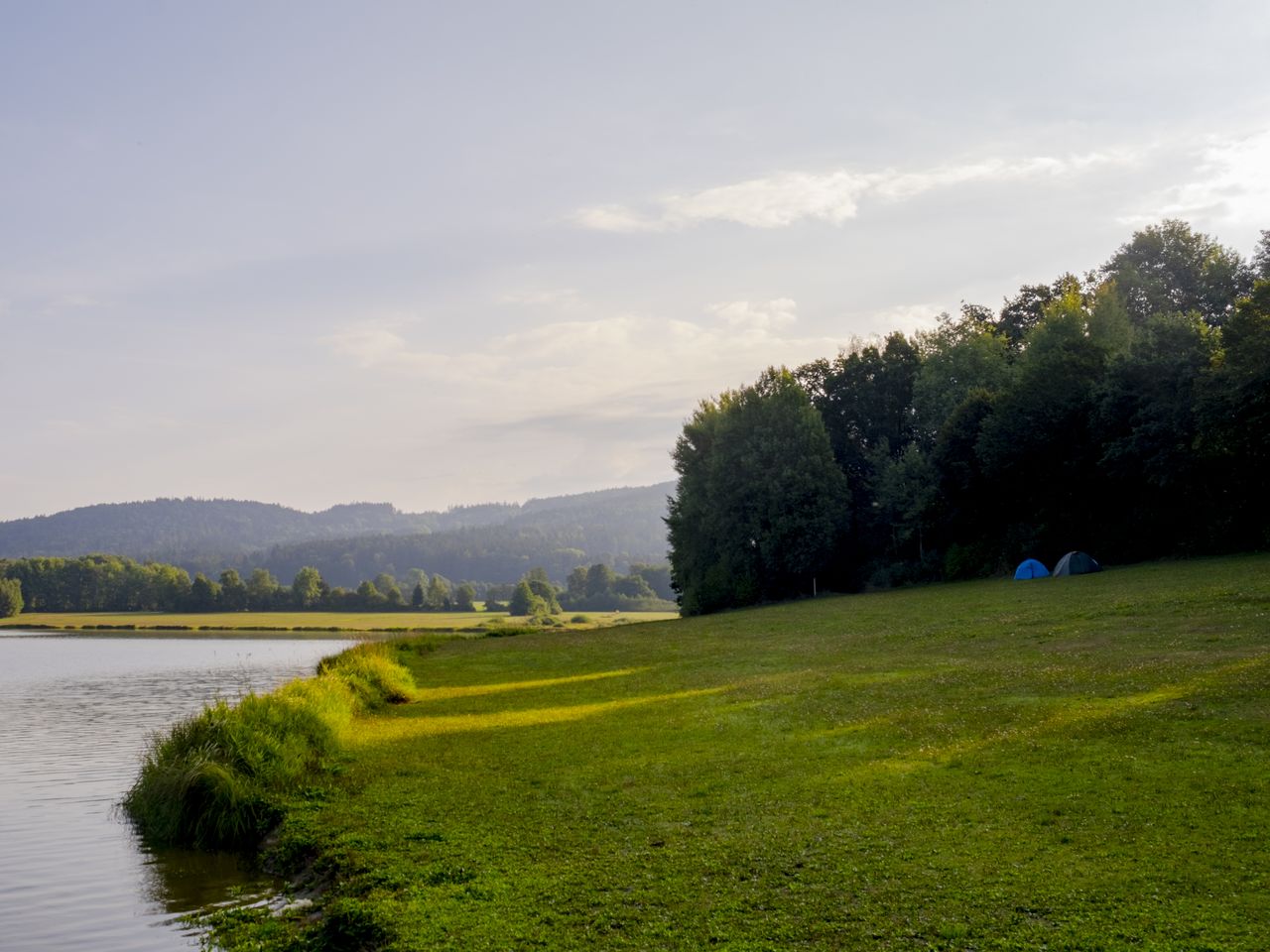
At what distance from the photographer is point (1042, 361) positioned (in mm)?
57000

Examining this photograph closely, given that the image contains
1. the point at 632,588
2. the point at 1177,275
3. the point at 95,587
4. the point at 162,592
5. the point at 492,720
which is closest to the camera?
the point at 492,720

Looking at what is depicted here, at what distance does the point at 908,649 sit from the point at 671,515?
160 ft

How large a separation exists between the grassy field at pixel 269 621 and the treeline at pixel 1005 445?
46.2 metres

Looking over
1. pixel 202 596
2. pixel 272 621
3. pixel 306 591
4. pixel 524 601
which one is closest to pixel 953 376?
pixel 524 601

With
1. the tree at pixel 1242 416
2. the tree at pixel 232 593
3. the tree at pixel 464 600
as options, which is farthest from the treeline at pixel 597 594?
the tree at pixel 1242 416

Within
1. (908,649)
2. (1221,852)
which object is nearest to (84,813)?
(1221,852)

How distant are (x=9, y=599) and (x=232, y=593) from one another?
29.8 m

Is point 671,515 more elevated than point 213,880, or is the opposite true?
point 671,515

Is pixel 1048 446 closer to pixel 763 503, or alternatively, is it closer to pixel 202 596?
pixel 763 503

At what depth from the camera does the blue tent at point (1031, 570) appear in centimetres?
5144

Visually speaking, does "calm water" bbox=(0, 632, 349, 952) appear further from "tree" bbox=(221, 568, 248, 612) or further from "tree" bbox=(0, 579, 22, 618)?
"tree" bbox=(221, 568, 248, 612)

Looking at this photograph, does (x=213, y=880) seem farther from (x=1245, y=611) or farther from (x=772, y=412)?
(x=772, y=412)

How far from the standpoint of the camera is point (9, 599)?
14150 cm

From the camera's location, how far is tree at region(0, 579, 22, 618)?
141 meters
